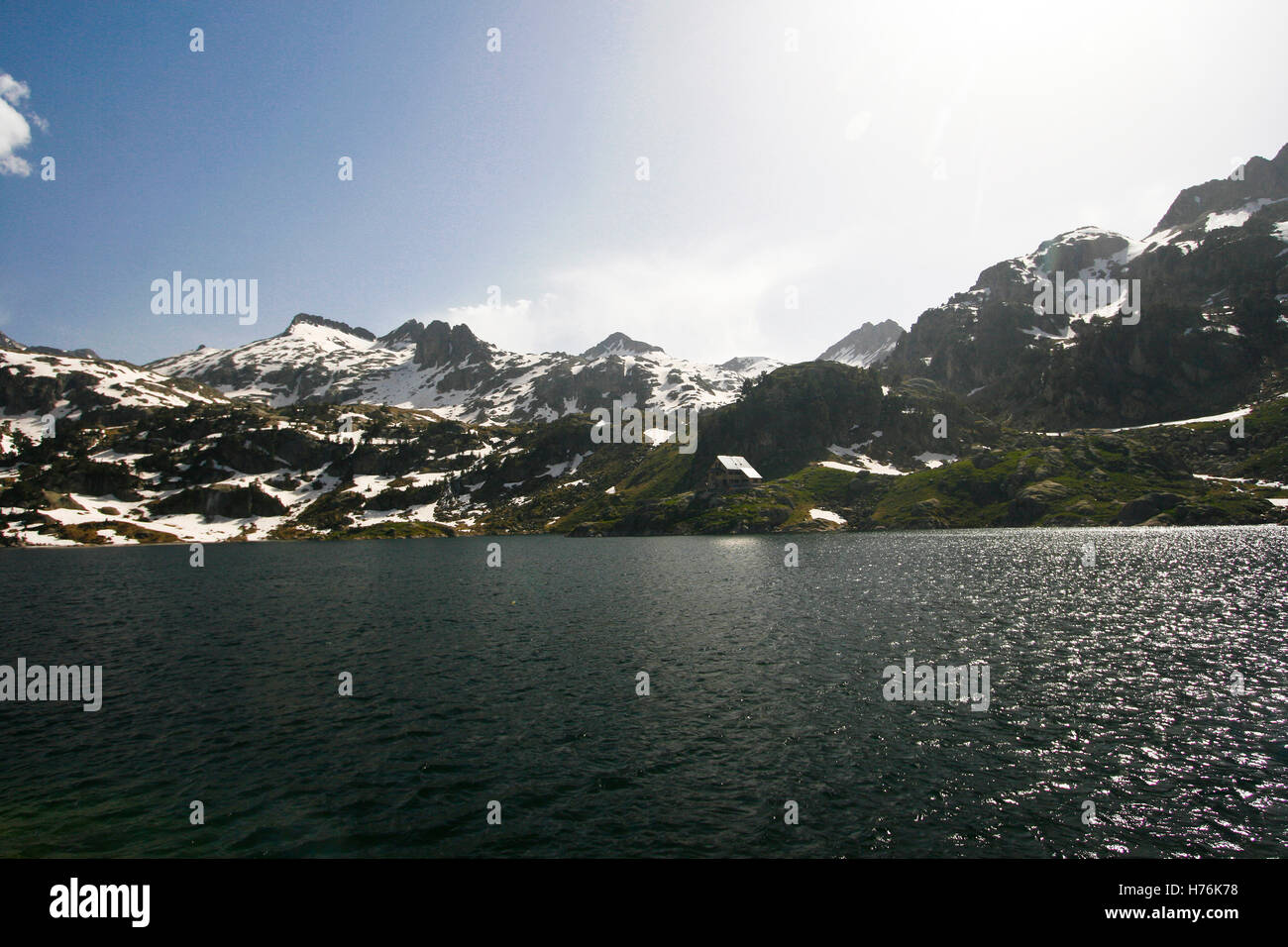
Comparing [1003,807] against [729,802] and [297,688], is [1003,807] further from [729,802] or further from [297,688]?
[297,688]

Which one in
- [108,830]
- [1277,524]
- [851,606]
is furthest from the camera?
[1277,524]

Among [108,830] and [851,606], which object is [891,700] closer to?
[851,606]

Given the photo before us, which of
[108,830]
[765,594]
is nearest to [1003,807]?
[108,830]

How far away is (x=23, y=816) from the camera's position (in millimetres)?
26562
